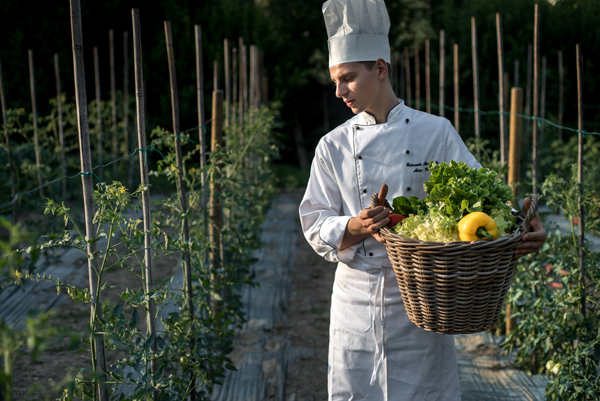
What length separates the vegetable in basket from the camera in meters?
1.40

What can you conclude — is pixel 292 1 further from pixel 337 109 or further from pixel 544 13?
pixel 544 13

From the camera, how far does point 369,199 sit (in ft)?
5.69

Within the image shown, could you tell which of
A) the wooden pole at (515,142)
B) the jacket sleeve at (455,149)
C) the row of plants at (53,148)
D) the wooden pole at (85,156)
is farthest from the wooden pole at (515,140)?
the row of plants at (53,148)

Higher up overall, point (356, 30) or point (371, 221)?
point (356, 30)

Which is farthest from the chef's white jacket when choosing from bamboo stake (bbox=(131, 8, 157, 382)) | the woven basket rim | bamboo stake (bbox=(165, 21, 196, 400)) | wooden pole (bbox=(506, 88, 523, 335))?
wooden pole (bbox=(506, 88, 523, 335))

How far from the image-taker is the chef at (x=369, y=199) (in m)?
1.69

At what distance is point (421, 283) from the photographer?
4.61 feet

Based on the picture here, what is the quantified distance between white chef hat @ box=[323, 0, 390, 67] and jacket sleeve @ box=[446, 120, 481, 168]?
0.30 meters

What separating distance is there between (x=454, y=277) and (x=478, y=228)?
0.44 feet

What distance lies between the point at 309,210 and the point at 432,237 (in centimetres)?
48

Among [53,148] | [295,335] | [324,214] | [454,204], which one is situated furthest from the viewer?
[53,148]

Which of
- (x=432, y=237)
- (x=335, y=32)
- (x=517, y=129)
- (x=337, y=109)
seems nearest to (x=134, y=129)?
(x=337, y=109)

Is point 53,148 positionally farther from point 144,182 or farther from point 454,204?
point 454,204

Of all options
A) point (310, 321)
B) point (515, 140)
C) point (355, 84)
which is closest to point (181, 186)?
point (355, 84)
